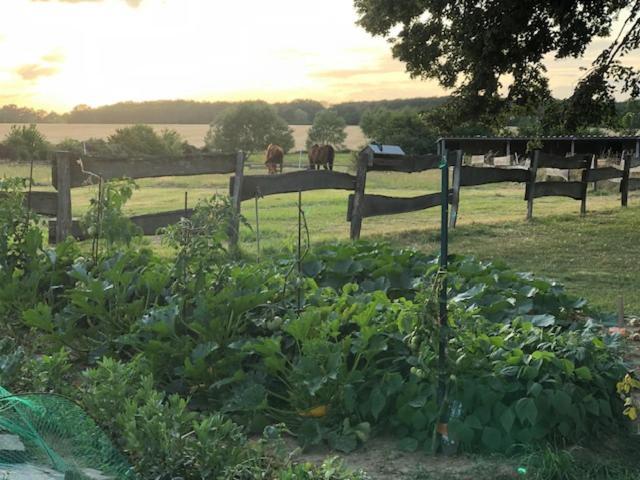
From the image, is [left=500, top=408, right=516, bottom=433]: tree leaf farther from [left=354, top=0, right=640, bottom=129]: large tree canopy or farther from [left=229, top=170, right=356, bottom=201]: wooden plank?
[left=354, top=0, right=640, bottom=129]: large tree canopy


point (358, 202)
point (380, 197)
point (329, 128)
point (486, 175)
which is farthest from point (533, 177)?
point (329, 128)

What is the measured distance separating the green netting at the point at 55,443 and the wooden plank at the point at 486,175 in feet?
37.1

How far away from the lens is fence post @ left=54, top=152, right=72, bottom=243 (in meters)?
9.07

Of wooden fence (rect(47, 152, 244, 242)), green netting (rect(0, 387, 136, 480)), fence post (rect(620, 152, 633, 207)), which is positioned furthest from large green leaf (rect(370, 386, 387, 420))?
fence post (rect(620, 152, 633, 207))

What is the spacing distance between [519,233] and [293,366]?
32.7 ft

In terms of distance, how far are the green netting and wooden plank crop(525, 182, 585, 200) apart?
13118 millimetres

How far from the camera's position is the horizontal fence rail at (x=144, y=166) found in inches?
361

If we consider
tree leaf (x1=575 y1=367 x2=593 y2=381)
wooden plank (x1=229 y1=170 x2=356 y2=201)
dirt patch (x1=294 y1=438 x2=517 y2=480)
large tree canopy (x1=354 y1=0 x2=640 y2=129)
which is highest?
large tree canopy (x1=354 y1=0 x2=640 y2=129)

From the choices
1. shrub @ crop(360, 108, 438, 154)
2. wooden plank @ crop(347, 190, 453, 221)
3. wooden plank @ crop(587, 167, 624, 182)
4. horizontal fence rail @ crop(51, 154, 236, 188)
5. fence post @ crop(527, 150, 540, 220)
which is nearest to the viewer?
horizontal fence rail @ crop(51, 154, 236, 188)

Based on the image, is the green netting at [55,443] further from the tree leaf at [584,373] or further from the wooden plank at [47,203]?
the wooden plank at [47,203]

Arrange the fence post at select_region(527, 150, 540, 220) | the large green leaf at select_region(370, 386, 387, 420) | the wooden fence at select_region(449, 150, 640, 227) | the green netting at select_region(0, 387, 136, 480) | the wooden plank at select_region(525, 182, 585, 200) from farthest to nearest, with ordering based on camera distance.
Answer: the wooden plank at select_region(525, 182, 585, 200), the fence post at select_region(527, 150, 540, 220), the wooden fence at select_region(449, 150, 640, 227), the large green leaf at select_region(370, 386, 387, 420), the green netting at select_region(0, 387, 136, 480)

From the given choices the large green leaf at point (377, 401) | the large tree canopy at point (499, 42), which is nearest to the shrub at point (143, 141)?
the large tree canopy at point (499, 42)

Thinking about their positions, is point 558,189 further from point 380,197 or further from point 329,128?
point 329,128

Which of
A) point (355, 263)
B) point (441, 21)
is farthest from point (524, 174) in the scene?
point (355, 263)
